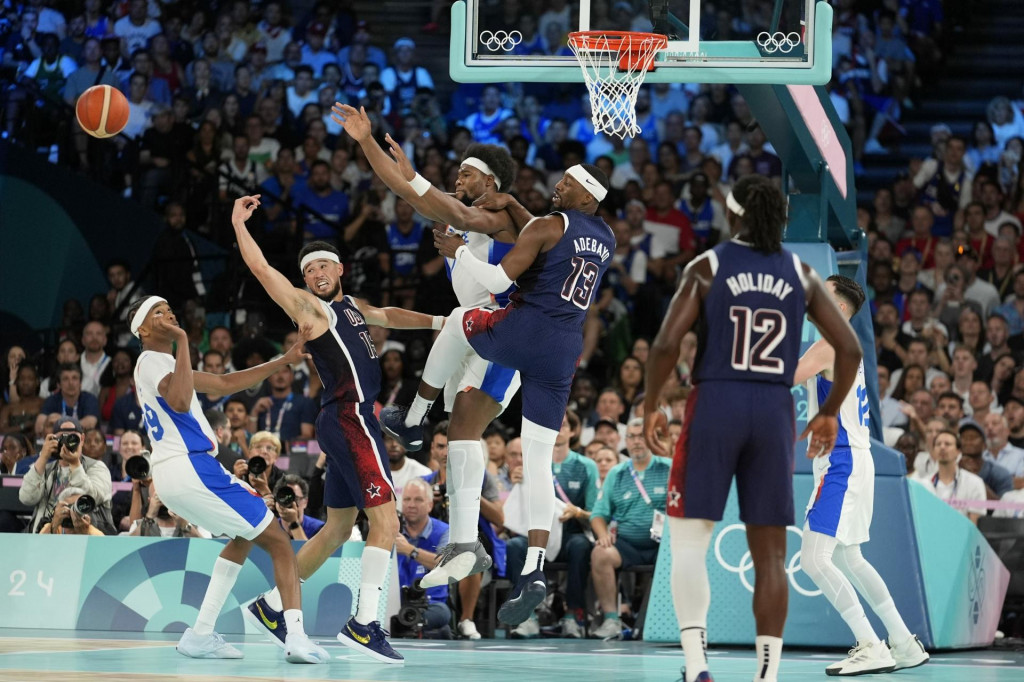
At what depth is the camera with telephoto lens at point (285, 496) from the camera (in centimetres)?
1201

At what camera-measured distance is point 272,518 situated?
9766 mm

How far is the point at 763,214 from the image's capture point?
23.5 ft

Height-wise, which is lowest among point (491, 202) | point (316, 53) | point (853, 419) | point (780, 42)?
point (853, 419)

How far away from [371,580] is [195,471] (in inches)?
54.8

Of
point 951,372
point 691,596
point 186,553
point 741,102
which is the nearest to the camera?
point 691,596

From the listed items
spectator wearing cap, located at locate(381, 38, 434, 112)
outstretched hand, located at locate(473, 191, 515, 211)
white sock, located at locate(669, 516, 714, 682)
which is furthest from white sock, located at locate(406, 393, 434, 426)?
spectator wearing cap, located at locate(381, 38, 434, 112)

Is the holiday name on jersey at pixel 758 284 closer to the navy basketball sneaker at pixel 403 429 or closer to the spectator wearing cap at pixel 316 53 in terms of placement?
the navy basketball sneaker at pixel 403 429

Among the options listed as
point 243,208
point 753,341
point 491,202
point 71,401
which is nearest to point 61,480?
point 71,401

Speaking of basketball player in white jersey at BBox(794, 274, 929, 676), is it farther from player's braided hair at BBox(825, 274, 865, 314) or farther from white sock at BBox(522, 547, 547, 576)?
white sock at BBox(522, 547, 547, 576)

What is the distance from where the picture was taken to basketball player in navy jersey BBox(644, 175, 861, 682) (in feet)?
22.8

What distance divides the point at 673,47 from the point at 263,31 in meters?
12.3

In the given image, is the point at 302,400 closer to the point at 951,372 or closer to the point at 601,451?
the point at 601,451

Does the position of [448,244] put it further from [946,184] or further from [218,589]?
[946,184]

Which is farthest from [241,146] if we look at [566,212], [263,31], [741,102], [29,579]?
[566,212]
